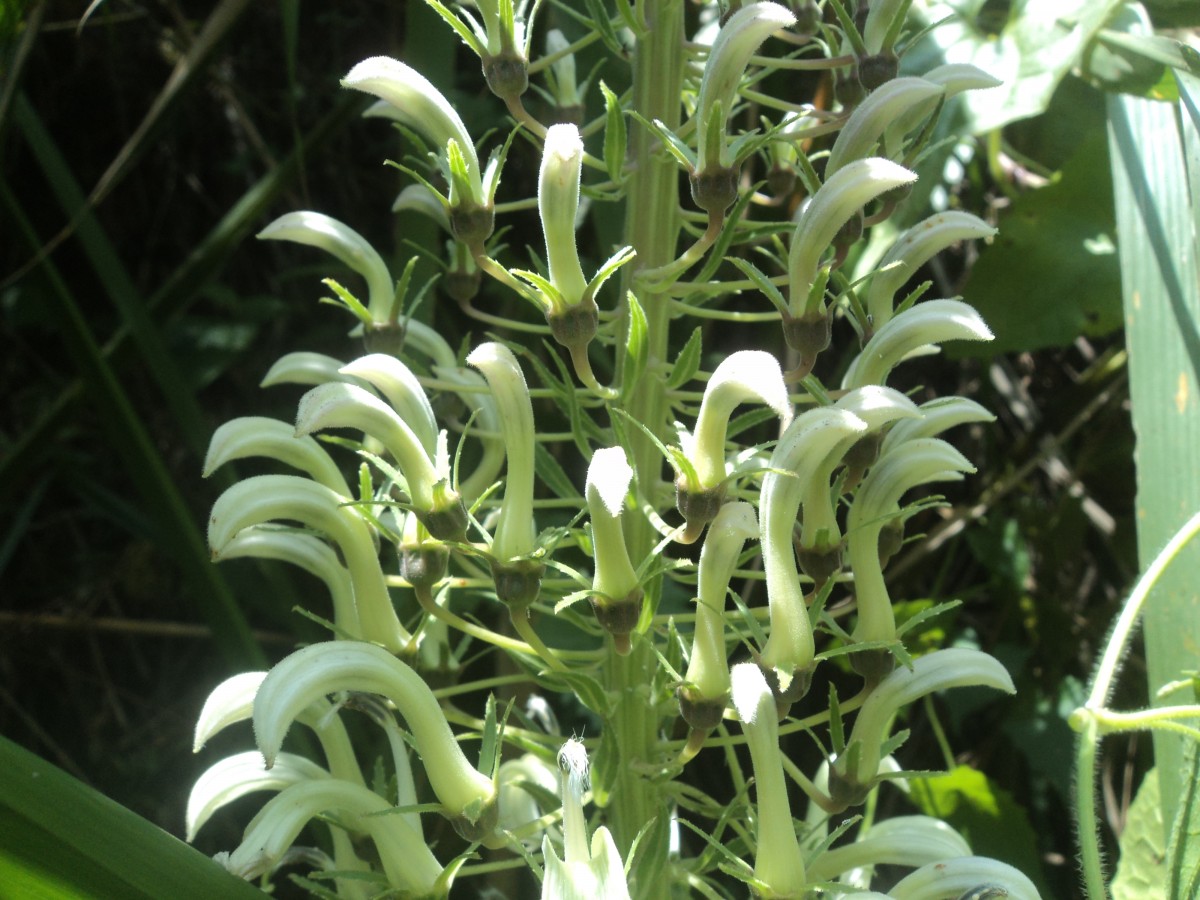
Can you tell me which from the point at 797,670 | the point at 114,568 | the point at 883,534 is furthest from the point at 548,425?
the point at 114,568

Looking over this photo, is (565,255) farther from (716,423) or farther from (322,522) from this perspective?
(322,522)

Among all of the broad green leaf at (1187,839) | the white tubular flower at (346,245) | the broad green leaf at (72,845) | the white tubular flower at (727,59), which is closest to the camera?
the broad green leaf at (72,845)

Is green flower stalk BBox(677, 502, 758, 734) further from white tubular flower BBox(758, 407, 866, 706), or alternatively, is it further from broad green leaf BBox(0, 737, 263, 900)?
broad green leaf BBox(0, 737, 263, 900)

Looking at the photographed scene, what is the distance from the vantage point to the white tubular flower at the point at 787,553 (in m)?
0.78

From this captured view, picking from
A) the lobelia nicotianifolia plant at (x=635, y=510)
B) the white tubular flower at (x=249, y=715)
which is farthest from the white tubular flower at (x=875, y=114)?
the white tubular flower at (x=249, y=715)

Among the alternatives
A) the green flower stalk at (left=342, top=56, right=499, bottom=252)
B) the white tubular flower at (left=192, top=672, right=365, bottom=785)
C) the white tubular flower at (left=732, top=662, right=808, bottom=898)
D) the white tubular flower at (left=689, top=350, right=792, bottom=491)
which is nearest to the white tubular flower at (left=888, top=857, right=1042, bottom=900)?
the white tubular flower at (left=732, top=662, right=808, bottom=898)

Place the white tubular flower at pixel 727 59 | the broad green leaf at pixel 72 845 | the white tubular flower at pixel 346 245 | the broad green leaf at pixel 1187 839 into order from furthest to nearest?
1. the white tubular flower at pixel 346 245
2. the broad green leaf at pixel 1187 839
3. the white tubular flower at pixel 727 59
4. the broad green leaf at pixel 72 845

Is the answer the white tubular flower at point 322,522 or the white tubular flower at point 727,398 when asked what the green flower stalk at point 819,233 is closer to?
the white tubular flower at point 727,398

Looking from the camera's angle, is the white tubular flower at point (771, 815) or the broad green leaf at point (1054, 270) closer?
the white tubular flower at point (771, 815)

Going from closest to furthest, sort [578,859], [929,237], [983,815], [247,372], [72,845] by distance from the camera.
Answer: [72,845]
[578,859]
[929,237]
[983,815]
[247,372]

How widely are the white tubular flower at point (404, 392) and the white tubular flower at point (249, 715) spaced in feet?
0.70

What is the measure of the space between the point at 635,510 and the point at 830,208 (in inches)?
10.2

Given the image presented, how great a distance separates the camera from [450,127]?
2.91ft

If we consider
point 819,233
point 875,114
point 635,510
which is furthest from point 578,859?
point 875,114
